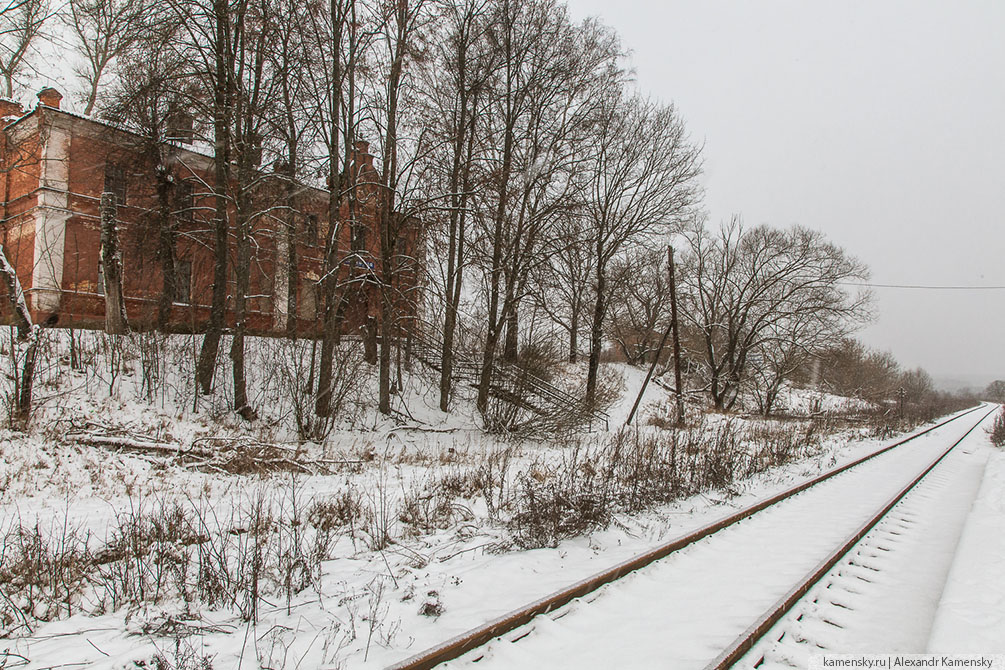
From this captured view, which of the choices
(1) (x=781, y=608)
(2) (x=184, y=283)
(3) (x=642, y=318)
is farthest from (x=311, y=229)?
(3) (x=642, y=318)

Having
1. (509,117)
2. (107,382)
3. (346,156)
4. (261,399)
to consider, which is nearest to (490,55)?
(509,117)

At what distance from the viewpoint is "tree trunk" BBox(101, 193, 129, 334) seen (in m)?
13.8

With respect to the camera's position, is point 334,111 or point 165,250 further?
point 165,250

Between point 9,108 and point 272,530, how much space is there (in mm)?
29160

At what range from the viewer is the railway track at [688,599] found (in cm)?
357

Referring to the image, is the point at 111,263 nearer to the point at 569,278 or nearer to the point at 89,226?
the point at 89,226

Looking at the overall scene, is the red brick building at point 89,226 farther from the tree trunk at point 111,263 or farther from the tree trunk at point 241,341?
the tree trunk at point 111,263

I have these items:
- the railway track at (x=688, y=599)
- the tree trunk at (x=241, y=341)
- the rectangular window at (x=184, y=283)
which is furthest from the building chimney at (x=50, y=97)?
the railway track at (x=688, y=599)

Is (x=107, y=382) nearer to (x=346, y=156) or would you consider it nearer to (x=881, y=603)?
(x=346, y=156)

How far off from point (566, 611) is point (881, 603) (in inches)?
111

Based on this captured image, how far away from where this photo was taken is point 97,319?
21844mm

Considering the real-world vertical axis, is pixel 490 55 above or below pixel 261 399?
above

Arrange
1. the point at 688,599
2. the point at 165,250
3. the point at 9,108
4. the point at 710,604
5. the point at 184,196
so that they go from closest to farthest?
the point at 710,604 < the point at 688,599 < the point at 165,250 < the point at 184,196 < the point at 9,108

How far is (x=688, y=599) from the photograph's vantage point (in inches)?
183
